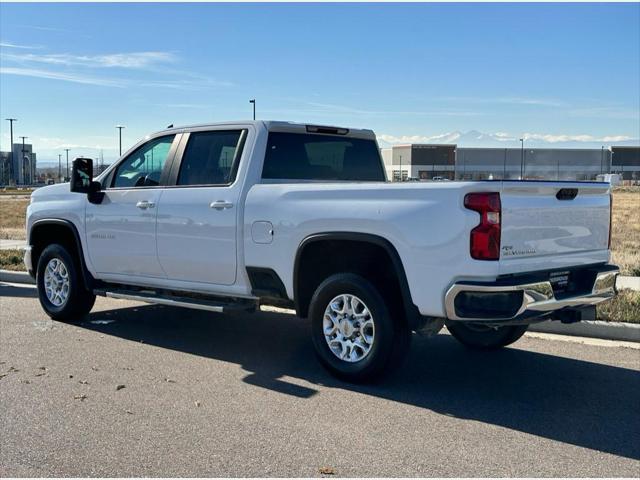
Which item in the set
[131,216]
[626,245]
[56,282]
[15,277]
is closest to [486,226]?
[131,216]

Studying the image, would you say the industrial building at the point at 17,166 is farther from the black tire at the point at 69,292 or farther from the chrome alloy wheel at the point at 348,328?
the chrome alloy wheel at the point at 348,328

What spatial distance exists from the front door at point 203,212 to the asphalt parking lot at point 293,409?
2.78 feet

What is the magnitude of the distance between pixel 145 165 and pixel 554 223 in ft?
13.8

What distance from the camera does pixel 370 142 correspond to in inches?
304

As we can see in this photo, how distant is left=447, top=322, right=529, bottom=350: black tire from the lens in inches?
260

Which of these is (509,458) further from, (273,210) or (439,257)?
(273,210)

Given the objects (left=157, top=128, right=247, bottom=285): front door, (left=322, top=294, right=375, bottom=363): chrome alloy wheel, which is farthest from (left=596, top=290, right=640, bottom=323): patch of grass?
(left=157, top=128, right=247, bottom=285): front door

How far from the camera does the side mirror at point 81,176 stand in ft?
24.9

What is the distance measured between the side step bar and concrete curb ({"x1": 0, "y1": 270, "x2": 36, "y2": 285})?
169 inches

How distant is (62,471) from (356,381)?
243 centimetres

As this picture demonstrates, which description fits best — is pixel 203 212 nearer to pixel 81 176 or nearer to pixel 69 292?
pixel 81 176

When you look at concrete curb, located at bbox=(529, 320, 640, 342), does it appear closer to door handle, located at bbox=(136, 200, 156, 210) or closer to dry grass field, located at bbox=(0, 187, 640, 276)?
dry grass field, located at bbox=(0, 187, 640, 276)

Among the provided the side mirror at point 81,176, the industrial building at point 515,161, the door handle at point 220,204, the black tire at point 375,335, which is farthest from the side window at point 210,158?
the industrial building at point 515,161

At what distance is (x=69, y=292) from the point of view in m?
8.04
